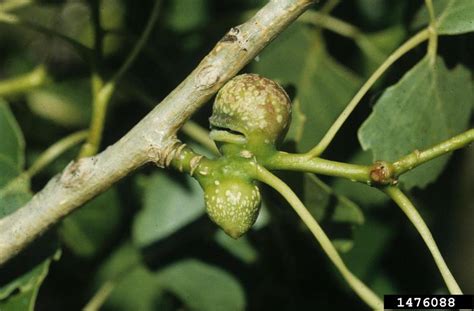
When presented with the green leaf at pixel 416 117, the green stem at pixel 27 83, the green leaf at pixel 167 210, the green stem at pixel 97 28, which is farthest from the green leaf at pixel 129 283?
the green leaf at pixel 416 117

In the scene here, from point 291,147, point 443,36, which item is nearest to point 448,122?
point 443,36

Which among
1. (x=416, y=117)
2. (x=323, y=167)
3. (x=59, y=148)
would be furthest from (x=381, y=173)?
(x=59, y=148)

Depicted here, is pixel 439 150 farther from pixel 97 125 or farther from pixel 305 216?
pixel 97 125

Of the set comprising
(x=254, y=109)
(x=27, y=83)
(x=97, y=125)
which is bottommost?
(x=254, y=109)

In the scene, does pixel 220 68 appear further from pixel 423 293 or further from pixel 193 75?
pixel 423 293

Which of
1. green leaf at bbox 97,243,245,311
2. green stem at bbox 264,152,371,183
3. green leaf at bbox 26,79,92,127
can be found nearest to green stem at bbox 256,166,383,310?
green stem at bbox 264,152,371,183

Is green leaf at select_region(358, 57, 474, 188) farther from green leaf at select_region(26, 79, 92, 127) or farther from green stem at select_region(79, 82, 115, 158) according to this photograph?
green leaf at select_region(26, 79, 92, 127)

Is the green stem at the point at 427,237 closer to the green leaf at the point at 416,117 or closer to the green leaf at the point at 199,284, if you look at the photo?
the green leaf at the point at 416,117
